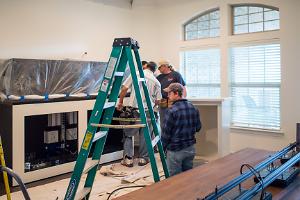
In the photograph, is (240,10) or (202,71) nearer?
(240,10)

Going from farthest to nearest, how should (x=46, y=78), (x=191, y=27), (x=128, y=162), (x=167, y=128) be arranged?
(x=191, y=27) → (x=128, y=162) → (x=46, y=78) → (x=167, y=128)

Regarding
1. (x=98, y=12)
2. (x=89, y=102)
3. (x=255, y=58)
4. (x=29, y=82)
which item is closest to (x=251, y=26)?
(x=255, y=58)

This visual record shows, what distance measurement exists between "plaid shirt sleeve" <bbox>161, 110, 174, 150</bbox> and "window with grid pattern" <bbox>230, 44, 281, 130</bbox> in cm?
295

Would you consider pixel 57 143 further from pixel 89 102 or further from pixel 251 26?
pixel 251 26

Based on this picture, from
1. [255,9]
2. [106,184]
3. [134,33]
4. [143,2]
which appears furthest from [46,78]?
[255,9]

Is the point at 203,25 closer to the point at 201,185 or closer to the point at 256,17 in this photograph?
the point at 256,17

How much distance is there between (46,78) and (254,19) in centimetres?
360

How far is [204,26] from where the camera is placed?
6207 millimetres

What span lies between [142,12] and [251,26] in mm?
2172

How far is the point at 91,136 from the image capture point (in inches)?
99.0

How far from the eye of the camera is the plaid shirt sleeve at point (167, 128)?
3010 mm

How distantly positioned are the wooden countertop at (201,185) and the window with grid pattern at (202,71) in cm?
369

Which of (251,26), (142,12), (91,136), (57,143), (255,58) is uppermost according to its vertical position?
Answer: (142,12)

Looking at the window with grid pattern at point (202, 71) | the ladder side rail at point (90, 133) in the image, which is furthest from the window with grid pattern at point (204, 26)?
the ladder side rail at point (90, 133)
